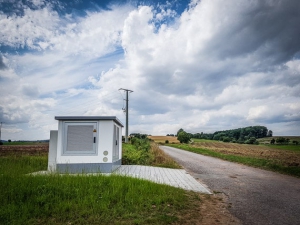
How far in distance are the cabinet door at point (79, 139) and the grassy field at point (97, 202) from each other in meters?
3.52

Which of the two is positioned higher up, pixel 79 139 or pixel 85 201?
pixel 79 139

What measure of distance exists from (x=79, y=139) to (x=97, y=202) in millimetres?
5926

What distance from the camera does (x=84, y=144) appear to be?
36.7 ft

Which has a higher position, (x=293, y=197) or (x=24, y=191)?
(x=24, y=191)

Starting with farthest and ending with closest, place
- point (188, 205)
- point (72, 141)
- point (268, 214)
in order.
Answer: point (72, 141) → point (188, 205) → point (268, 214)

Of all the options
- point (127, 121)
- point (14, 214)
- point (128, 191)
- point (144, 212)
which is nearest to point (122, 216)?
point (144, 212)

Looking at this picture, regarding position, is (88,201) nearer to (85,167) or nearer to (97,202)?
(97,202)

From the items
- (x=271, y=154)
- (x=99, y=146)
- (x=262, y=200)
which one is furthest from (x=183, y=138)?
(x=262, y=200)

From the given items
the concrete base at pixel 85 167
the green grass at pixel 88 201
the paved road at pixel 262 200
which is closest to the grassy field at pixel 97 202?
the green grass at pixel 88 201

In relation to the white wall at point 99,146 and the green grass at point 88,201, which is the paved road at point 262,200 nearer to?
the green grass at point 88,201

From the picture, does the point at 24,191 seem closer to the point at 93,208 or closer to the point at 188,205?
the point at 93,208

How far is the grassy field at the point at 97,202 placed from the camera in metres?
5.08

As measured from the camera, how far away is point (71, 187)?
6715 millimetres

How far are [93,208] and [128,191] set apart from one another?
1294mm
